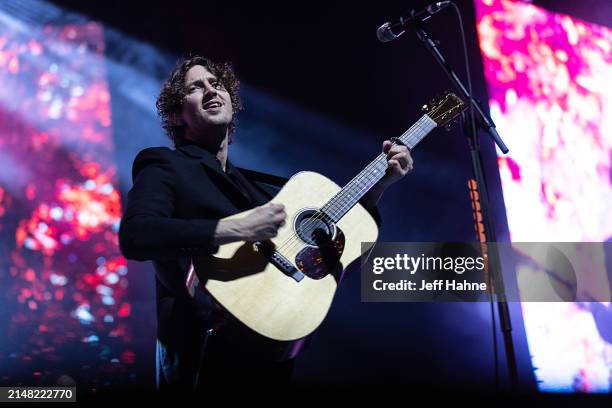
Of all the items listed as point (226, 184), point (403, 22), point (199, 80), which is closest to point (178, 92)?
point (199, 80)

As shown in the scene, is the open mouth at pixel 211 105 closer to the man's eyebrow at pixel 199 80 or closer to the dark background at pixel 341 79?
the man's eyebrow at pixel 199 80

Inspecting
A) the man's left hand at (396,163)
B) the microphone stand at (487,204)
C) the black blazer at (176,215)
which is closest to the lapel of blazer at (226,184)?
the black blazer at (176,215)

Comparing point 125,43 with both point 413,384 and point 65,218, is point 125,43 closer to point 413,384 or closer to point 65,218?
point 65,218

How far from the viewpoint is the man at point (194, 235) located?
1.82m

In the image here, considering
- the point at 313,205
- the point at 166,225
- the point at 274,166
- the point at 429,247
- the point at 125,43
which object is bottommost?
the point at 166,225

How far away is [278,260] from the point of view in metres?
1.94

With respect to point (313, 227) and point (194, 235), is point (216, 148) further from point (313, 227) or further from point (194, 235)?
point (194, 235)

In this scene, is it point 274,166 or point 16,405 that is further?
point 274,166

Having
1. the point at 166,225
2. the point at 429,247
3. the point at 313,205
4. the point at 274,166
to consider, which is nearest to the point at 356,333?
the point at 429,247

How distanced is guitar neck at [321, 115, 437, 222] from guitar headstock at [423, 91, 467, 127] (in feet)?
0.10

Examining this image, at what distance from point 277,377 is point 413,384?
2.04 m

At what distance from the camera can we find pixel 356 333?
3.97 metres

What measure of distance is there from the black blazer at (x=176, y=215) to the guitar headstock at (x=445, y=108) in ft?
2.98

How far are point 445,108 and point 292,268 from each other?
1.13m
